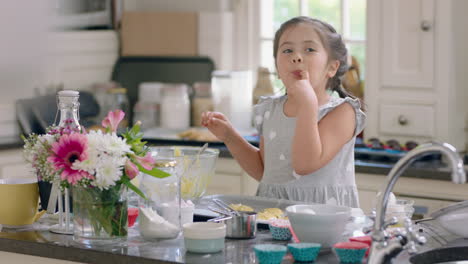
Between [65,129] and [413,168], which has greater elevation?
[65,129]

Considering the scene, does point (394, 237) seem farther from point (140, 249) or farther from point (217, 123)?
point (217, 123)

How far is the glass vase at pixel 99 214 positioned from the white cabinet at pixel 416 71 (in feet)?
5.97

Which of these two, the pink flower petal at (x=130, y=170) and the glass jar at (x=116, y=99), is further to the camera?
the glass jar at (x=116, y=99)

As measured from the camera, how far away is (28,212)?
6.66ft

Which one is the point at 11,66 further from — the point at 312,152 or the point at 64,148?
the point at 312,152

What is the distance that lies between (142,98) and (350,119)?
2.00 meters

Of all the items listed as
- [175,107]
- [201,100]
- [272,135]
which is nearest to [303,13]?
[201,100]

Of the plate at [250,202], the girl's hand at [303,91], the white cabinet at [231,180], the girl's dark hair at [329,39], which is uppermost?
the girl's dark hair at [329,39]

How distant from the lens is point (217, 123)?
2.38 metres

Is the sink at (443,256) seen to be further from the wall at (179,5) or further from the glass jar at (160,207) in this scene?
the wall at (179,5)

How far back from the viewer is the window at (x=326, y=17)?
389 centimetres

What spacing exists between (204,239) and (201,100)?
2369 mm

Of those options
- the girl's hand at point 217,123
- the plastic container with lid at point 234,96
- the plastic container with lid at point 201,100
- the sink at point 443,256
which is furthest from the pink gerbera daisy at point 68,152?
the plastic container with lid at point 201,100

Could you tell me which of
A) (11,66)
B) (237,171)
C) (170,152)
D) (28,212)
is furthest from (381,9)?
(11,66)
